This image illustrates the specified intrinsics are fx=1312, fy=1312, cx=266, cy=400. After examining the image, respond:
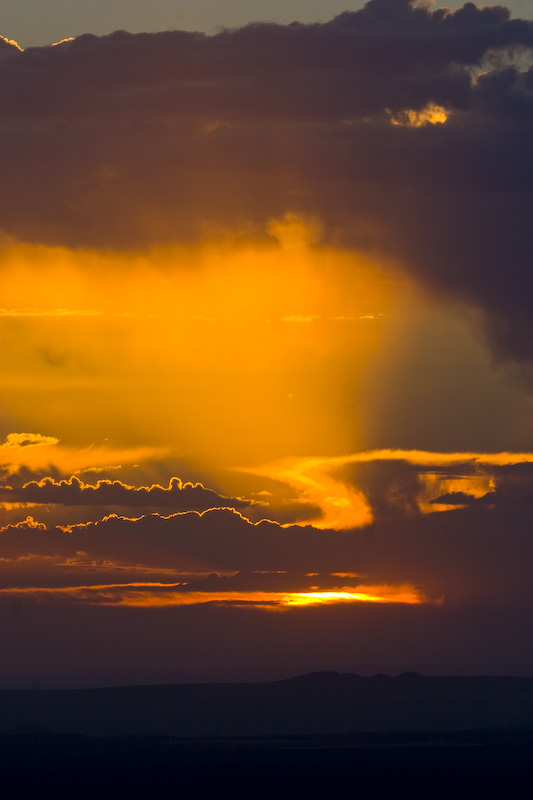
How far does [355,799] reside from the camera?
198 meters

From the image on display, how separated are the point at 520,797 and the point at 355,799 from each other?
24942mm

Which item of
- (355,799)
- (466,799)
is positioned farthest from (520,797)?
(355,799)

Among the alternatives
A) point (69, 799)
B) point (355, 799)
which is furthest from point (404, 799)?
point (69, 799)

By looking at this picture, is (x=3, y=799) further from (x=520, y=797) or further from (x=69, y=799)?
(x=520, y=797)

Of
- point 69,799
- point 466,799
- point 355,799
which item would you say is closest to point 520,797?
point 466,799

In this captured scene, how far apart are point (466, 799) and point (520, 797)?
8110 mm

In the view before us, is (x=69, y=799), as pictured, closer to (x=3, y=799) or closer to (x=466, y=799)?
(x=3, y=799)

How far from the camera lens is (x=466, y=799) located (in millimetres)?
199750

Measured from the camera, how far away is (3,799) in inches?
7844

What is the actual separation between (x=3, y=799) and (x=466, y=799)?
7041 cm

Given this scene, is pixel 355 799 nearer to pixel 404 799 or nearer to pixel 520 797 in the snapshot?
pixel 404 799

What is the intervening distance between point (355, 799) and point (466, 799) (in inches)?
672

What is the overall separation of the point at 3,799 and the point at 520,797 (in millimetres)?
78355

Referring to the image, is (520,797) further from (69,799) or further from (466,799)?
(69,799)
